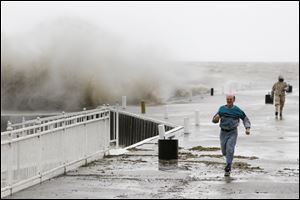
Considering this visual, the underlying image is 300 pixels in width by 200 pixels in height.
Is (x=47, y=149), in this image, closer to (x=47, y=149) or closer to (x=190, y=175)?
(x=47, y=149)

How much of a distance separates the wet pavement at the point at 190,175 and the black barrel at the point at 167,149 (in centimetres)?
23

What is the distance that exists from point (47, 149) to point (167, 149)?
11.5ft

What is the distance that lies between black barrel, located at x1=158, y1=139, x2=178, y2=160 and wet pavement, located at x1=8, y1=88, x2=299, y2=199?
0.23 metres

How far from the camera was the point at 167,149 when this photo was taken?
1391 centimetres

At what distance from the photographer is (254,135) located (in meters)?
19.9

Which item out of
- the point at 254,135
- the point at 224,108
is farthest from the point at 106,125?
the point at 254,135

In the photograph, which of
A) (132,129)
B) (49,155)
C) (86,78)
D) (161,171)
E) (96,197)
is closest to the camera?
(96,197)

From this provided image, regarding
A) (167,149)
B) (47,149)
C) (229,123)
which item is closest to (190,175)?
(229,123)

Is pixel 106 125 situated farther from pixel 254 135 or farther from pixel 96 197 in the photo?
pixel 254 135

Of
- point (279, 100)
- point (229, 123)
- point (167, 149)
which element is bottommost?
point (167, 149)

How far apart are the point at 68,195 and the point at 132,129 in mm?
14889

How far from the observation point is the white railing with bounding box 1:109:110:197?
966cm

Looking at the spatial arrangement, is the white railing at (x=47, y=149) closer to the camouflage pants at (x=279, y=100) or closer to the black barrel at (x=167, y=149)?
the black barrel at (x=167, y=149)

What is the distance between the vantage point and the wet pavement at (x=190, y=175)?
9.88 metres
